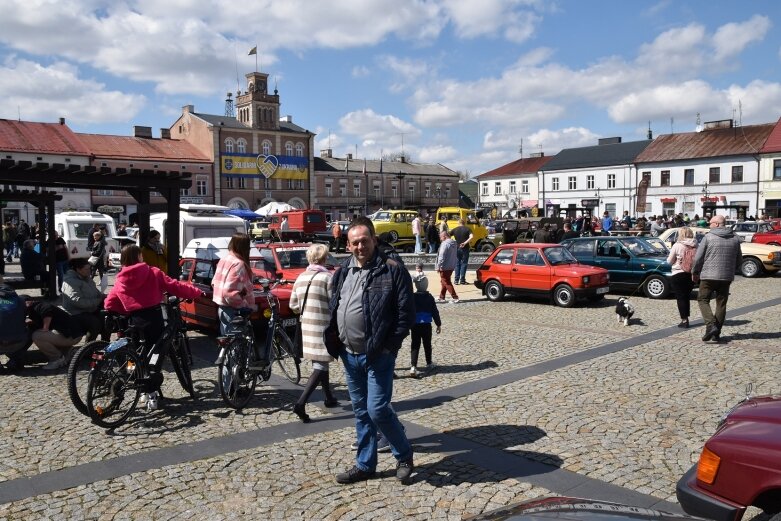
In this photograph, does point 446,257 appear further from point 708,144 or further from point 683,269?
point 708,144

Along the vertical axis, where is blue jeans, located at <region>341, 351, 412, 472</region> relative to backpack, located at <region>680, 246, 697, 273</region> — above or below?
below

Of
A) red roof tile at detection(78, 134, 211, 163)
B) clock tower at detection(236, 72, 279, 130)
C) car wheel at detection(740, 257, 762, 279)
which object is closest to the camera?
car wheel at detection(740, 257, 762, 279)

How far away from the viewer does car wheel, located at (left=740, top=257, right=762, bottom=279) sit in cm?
1984

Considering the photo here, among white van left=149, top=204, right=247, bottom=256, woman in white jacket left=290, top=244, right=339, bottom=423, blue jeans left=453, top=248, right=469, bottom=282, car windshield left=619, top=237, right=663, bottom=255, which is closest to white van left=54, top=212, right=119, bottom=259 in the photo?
white van left=149, top=204, right=247, bottom=256

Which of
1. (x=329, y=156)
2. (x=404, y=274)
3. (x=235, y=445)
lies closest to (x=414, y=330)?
(x=235, y=445)

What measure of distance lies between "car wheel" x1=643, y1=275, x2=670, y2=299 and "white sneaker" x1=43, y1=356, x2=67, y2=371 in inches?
504

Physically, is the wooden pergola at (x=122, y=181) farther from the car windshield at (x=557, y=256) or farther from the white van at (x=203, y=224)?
the car windshield at (x=557, y=256)

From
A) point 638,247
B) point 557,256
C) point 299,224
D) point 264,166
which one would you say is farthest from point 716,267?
point 264,166

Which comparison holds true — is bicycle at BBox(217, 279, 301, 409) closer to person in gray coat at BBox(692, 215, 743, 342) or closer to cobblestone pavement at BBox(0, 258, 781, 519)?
cobblestone pavement at BBox(0, 258, 781, 519)

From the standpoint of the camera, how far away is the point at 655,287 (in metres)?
15.3

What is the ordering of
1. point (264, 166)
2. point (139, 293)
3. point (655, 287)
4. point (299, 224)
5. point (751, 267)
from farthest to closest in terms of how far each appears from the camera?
point (264, 166)
point (299, 224)
point (751, 267)
point (655, 287)
point (139, 293)

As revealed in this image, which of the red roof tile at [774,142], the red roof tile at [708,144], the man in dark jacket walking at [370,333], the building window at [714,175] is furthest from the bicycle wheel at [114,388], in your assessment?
the building window at [714,175]

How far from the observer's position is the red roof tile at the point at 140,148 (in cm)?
5756

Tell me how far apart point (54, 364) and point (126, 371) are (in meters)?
2.93
